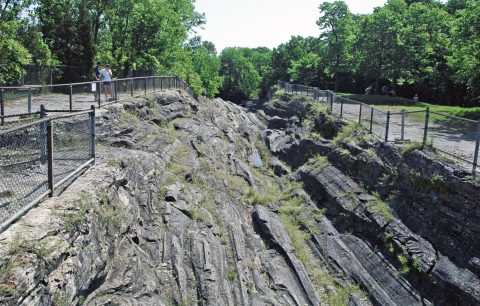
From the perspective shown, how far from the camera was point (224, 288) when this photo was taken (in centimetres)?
1254

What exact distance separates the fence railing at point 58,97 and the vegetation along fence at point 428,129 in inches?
483

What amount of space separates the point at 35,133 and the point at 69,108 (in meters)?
9.69

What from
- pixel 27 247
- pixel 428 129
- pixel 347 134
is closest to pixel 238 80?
pixel 347 134

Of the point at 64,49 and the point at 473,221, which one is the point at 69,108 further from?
the point at 64,49

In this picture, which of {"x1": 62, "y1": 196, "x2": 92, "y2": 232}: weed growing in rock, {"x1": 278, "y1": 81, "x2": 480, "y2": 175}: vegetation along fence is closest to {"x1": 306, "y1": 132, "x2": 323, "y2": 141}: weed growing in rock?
{"x1": 278, "y1": 81, "x2": 480, "y2": 175}: vegetation along fence

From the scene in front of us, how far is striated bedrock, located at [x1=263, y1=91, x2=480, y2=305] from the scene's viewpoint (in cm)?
1343

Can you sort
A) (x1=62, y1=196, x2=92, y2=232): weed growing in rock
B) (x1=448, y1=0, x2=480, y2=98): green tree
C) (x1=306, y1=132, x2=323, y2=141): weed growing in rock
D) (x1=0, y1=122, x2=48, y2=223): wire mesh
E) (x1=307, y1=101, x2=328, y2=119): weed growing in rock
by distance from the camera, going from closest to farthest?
(x1=0, y1=122, x2=48, y2=223): wire mesh, (x1=62, y1=196, x2=92, y2=232): weed growing in rock, (x1=448, y1=0, x2=480, y2=98): green tree, (x1=306, y1=132, x2=323, y2=141): weed growing in rock, (x1=307, y1=101, x2=328, y2=119): weed growing in rock

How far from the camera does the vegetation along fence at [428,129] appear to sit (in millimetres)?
15555

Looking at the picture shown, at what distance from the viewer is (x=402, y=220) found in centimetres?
1633

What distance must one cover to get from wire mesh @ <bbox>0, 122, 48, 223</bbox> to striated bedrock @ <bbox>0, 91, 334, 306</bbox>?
1.09ft

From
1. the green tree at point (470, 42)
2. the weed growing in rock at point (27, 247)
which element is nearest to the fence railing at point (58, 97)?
the weed growing in rock at point (27, 247)

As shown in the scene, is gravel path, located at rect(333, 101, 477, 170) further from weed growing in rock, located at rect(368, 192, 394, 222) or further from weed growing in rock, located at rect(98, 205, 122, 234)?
weed growing in rock, located at rect(98, 205, 122, 234)

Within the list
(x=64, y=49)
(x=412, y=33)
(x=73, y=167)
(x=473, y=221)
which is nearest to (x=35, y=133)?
(x=73, y=167)

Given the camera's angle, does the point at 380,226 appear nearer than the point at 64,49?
Yes
